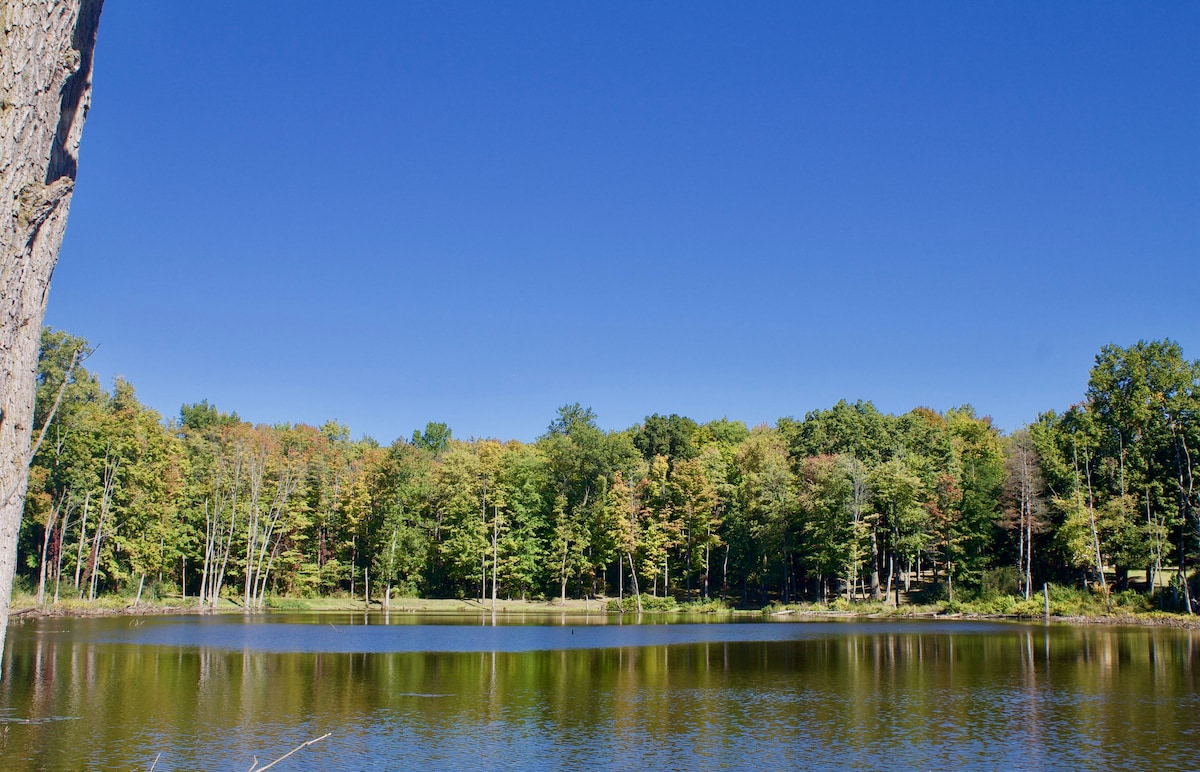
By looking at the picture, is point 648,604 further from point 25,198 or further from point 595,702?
point 25,198

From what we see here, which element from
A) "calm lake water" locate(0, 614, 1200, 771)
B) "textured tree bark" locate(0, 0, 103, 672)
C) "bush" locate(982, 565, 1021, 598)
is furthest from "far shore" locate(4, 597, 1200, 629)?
"textured tree bark" locate(0, 0, 103, 672)

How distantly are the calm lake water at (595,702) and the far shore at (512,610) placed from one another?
13078 millimetres

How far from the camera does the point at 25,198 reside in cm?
522

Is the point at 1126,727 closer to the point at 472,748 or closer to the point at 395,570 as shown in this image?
the point at 472,748

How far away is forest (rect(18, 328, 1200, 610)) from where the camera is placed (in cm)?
6350

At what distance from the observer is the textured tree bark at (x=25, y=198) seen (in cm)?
513

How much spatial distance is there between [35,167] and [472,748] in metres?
17.2

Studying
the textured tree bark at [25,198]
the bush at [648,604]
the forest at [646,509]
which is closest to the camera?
the textured tree bark at [25,198]

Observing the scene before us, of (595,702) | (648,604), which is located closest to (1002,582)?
(648,604)

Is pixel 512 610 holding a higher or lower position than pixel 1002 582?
lower

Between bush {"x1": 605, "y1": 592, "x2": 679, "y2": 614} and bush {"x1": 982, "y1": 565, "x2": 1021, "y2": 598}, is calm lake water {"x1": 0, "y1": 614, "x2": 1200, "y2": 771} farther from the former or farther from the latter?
bush {"x1": 605, "y1": 592, "x2": 679, "y2": 614}

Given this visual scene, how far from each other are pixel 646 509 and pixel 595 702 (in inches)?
2267

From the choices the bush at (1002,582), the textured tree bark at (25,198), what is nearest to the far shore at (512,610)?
the bush at (1002,582)

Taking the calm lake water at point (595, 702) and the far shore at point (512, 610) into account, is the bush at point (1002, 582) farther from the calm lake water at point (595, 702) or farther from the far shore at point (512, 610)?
the calm lake water at point (595, 702)
